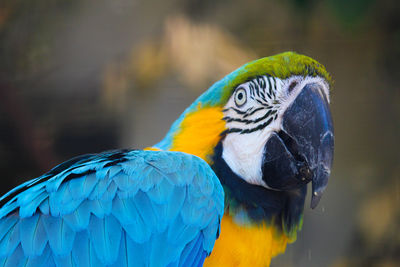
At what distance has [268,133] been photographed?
1.02 m

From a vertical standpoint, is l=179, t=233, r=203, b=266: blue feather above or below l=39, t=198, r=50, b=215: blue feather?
below

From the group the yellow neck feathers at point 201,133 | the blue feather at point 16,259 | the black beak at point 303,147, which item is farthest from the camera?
the yellow neck feathers at point 201,133

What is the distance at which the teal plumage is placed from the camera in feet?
2.84

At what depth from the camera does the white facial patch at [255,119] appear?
1.02 m

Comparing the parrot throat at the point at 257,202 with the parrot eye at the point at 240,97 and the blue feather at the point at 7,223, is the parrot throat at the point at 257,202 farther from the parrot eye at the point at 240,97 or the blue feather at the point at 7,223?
the blue feather at the point at 7,223

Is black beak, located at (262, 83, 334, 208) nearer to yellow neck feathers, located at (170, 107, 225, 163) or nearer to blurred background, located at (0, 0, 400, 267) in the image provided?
yellow neck feathers, located at (170, 107, 225, 163)

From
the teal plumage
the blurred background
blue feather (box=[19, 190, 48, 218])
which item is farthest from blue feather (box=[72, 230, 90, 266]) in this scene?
the blurred background

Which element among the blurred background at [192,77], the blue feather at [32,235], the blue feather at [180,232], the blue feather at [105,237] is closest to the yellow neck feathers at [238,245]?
the blue feather at [180,232]

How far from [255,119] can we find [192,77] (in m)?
1.56

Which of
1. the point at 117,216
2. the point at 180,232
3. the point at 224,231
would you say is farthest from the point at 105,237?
the point at 224,231

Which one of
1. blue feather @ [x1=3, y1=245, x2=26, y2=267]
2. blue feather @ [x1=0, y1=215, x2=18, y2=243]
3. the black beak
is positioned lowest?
blue feather @ [x1=3, y1=245, x2=26, y2=267]

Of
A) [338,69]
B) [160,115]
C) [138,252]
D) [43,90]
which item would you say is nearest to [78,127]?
[43,90]

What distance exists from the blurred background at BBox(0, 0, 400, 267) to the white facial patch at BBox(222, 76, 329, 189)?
1.47 metres

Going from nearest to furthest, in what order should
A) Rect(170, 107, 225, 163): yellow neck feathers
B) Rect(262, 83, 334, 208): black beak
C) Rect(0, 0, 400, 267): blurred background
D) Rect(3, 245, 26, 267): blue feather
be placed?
Rect(3, 245, 26, 267): blue feather, Rect(262, 83, 334, 208): black beak, Rect(170, 107, 225, 163): yellow neck feathers, Rect(0, 0, 400, 267): blurred background
